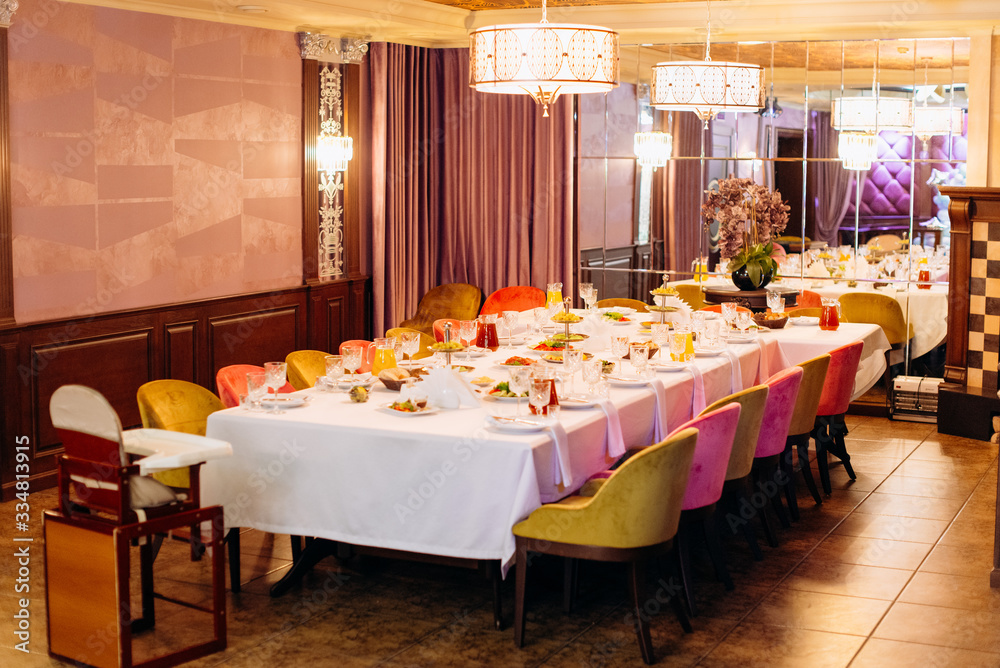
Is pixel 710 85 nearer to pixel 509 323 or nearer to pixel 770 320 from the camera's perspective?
pixel 770 320

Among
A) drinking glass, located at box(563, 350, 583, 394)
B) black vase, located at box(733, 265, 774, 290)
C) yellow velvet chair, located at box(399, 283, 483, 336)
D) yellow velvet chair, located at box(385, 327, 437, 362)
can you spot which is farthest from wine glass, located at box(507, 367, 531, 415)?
yellow velvet chair, located at box(399, 283, 483, 336)

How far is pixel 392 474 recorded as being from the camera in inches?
156

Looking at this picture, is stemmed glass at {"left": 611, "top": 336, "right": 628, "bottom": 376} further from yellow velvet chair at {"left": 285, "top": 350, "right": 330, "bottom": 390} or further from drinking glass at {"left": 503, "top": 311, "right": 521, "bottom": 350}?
Result: yellow velvet chair at {"left": 285, "top": 350, "right": 330, "bottom": 390}

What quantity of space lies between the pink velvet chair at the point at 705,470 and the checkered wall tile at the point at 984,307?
3830 millimetres

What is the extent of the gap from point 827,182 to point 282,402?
200 inches

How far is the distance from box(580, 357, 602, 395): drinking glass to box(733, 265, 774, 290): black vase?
2781mm

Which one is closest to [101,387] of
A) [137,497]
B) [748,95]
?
[137,497]

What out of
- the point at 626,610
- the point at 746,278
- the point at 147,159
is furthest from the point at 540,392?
the point at 147,159

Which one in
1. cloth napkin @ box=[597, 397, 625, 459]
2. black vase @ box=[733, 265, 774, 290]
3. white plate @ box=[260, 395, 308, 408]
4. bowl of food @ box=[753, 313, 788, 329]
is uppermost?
black vase @ box=[733, 265, 774, 290]

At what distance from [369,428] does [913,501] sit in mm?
3241

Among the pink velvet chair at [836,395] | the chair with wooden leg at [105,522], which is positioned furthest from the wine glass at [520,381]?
the pink velvet chair at [836,395]

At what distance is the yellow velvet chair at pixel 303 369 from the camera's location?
17.9 feet

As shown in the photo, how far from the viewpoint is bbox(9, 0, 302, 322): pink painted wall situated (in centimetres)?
584

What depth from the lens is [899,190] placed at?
7.76 meters
